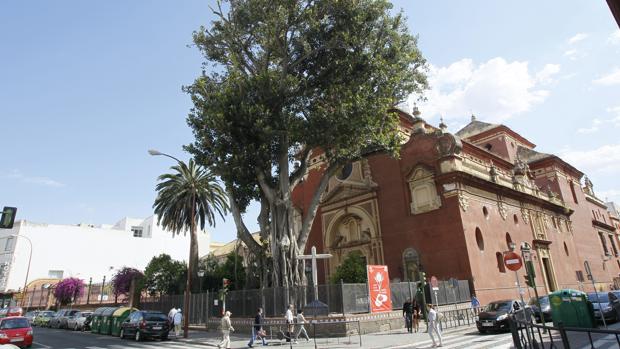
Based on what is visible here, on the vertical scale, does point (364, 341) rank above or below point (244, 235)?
below

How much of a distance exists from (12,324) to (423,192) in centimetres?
2368

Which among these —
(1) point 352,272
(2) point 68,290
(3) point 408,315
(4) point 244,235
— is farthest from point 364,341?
(2) point 68,290

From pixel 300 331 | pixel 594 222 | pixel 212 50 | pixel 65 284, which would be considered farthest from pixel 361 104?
pixel 65 284

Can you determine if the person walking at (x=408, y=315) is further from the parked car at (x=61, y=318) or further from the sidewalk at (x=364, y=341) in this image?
the parked car at (x=61, y=318)

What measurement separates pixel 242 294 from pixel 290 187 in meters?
6.46

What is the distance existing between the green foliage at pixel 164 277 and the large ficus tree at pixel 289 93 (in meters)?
18.7

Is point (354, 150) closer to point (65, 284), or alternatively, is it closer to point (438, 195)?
point (438, 195)

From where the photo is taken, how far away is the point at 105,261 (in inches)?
2746

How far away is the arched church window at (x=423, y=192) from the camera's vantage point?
2681cm

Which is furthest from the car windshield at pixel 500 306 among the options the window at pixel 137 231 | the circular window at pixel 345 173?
the window at pixel 137 231

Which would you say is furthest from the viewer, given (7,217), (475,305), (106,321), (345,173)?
(345,173)

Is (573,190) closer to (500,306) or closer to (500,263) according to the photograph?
(500,263)

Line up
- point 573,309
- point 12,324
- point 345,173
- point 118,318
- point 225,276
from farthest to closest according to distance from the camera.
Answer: point 225,276 → point 345,173 → point 118,318 → point 12,324 → point 573,309

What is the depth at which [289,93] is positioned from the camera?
21.2 m
